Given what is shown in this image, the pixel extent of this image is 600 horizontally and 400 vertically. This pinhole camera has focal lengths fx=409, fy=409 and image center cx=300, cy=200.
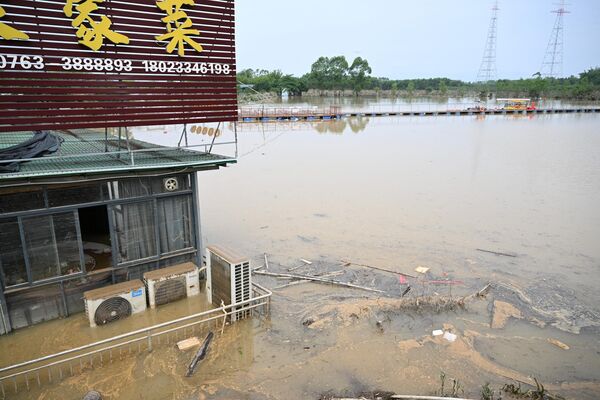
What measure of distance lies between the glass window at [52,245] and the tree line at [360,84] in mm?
79755

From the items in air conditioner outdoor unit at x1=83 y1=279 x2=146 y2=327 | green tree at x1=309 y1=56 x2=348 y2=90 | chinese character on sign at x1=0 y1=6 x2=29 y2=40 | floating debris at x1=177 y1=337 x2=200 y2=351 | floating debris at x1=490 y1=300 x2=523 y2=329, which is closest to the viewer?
chinese character on sign at x1=0 y1=6 x2=29 y2=40

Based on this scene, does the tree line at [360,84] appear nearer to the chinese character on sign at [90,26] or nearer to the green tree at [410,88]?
the green tree at [410,88]

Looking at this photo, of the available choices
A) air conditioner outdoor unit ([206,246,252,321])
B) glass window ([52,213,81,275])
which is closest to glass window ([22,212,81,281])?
glass window ([52,213,81,275])

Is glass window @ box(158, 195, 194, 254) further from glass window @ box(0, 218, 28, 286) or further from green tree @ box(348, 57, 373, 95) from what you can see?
green tree @ box(348, 57, 373, 95)

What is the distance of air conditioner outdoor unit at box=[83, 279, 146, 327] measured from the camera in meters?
7.43

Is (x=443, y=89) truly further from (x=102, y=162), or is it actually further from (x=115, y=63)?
(x=102, y=162)

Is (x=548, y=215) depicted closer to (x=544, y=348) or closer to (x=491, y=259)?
(x=491, y=259)

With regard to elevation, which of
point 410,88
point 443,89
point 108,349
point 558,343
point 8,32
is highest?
point 410,88

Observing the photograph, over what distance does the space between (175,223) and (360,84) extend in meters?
100

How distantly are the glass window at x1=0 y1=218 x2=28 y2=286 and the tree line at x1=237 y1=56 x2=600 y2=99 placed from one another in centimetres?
8023

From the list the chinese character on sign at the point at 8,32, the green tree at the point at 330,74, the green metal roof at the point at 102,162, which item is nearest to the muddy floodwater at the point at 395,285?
the green metal roof at the point at 102,162

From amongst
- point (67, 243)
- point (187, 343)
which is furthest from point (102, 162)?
point (187, 343)

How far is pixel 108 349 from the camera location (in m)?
6.57

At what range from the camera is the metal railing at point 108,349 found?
5988mm
